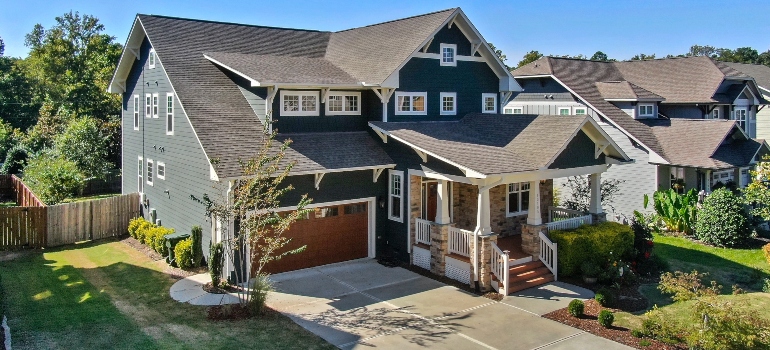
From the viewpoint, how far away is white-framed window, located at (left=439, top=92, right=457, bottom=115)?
21688mm

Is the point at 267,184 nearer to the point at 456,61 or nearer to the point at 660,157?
the point at 456,61

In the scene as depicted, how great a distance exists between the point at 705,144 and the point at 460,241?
14241 mm

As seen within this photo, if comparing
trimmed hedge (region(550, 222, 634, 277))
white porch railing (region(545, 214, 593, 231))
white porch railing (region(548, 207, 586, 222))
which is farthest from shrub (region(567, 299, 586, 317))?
white porch railing (region(548, 207, 586, 222))

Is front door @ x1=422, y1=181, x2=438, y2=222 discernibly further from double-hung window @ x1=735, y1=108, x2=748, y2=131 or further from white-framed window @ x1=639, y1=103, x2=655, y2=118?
double-hung window @ x1=735, y1=108, x2=748, y2=131

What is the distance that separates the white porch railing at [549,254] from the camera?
1752 cm

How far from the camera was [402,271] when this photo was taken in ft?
60.2

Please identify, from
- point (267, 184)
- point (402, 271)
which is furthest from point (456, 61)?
point (267, 184)

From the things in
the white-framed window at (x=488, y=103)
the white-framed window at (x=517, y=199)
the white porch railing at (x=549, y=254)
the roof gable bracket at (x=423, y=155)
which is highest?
the white-framed window at (x=488, y=103)

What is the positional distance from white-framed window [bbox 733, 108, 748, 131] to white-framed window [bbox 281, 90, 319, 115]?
80.4 ft

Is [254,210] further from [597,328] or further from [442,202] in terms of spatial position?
[597,328]

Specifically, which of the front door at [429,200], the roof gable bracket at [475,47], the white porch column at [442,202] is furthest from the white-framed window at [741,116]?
the white porch column at [442,202]

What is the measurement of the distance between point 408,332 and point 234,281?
5.78 metres

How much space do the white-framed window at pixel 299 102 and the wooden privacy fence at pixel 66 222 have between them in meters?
8.19

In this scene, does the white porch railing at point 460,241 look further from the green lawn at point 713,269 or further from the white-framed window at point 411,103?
the white-framed window at point 411,103
